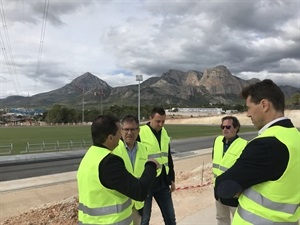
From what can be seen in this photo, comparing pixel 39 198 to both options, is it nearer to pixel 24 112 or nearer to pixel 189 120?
pixel 189 120

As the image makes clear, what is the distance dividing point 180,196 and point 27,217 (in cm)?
379

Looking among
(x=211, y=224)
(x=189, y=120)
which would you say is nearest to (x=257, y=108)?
(x=211, y=224)

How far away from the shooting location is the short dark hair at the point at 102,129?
2775 mm

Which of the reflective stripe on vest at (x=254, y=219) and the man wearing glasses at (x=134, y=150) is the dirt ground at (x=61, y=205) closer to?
the man wearing glasses at (x=134, y=150)

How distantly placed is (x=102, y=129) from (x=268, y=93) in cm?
137

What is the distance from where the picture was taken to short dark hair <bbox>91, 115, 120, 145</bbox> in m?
2.78

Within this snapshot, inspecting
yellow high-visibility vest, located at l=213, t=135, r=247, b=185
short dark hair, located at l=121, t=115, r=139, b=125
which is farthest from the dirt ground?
short dark hair, located at l=121, t=115, r=139, b=125

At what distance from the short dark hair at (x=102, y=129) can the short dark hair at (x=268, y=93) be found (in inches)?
46.5

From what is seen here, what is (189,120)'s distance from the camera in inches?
4186

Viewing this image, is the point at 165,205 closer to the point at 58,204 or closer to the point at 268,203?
the point at 268,203

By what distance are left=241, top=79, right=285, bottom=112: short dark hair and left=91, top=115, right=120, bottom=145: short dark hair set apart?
118 centimetres

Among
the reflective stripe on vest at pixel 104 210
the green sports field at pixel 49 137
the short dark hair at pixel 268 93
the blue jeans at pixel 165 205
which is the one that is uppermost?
the short dark hair at pixel 268 93

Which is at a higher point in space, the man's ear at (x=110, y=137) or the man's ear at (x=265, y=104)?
the man's ear at (x=265, y=104)

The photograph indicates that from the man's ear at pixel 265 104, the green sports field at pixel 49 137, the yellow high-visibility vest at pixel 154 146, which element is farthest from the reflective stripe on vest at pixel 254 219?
the green sports field at pixel 49 137
